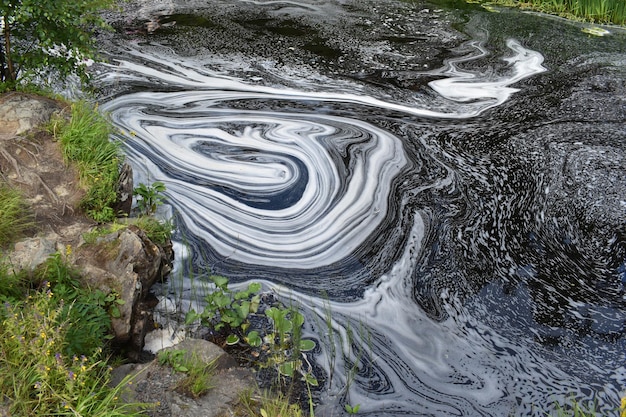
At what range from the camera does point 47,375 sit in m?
1.86

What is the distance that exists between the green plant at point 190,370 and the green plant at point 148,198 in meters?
1.22

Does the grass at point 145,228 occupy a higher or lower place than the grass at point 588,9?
lower

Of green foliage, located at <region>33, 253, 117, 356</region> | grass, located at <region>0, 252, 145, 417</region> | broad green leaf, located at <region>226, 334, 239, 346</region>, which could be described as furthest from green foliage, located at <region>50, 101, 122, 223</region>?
broad green leaf, located at <region>226, 334, 239, 346</region>

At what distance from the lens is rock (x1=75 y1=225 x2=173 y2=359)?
2.50 meters

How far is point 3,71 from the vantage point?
3.70 m

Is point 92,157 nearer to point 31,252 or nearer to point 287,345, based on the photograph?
point 31,252

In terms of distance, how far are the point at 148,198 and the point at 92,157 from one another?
37 cm

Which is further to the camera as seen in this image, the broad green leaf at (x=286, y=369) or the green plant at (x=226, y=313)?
the green plant at (x=226, y=313)

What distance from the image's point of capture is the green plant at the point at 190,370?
7.08 ft

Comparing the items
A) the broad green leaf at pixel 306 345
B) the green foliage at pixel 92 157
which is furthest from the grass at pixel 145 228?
the broad green leaf at pixel 306 345

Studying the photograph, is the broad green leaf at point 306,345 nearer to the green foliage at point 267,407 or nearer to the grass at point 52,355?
the green foliage at point 267,407

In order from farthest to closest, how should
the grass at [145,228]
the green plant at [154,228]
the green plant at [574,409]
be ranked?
1. the green plant at [154,228]
2. the grass at [145,228]
3. the green plant at [574,409]

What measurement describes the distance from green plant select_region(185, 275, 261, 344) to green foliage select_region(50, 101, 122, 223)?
74cm

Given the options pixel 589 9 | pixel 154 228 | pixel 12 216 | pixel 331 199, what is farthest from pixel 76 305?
pixel 589 9
